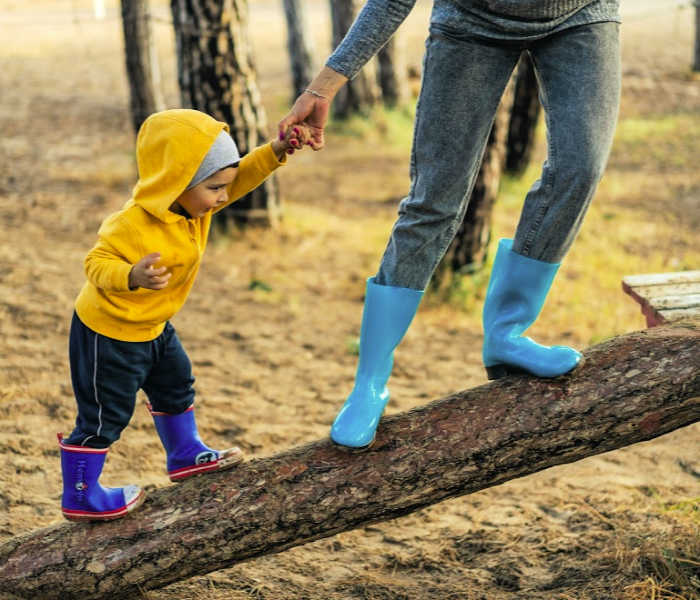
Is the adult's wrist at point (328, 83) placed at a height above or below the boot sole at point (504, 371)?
above

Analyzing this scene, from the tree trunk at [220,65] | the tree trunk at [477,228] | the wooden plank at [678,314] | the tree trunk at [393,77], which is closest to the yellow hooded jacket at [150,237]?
the wooden plank at [678,314]

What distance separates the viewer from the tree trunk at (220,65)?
19.8 feet

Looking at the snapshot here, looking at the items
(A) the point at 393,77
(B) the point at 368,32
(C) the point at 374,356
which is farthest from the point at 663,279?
→ (A) the point at 393,77

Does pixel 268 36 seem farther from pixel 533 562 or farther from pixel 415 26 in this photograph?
pixel 533 562

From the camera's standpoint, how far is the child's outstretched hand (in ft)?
8.27

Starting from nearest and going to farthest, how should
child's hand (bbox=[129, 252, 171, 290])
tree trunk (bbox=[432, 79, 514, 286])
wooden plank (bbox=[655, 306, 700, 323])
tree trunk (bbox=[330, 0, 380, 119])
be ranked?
1. child's hand (bbox=[129, 252, 171, 290])
2. wooden plank (bbox=[655, 306, 700, 323])
3. tree trunk (bbox=[432, 79, 514, 286])
4. tree trunk (bbox=[330, 0, 380, 119])

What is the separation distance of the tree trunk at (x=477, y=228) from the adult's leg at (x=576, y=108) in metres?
3.22

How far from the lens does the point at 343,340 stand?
17.5 feet

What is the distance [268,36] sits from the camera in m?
15.3

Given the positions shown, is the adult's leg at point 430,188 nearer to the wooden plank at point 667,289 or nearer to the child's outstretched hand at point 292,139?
the child's outstretched hand at point 292,139

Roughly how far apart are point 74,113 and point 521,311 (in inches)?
326

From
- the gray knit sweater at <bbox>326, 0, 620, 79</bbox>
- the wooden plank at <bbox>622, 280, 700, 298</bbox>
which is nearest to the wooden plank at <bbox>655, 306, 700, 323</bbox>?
the wooden plank at <bbox>622, 280, 700, 298</bbox>

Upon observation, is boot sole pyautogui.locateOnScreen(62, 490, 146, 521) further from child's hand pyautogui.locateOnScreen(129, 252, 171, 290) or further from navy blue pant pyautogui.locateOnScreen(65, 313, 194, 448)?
child's hand pyautogui.locateOnScreen(129, 252, 171, 290)

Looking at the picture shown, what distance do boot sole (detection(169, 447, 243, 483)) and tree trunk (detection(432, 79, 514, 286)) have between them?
3.20m
